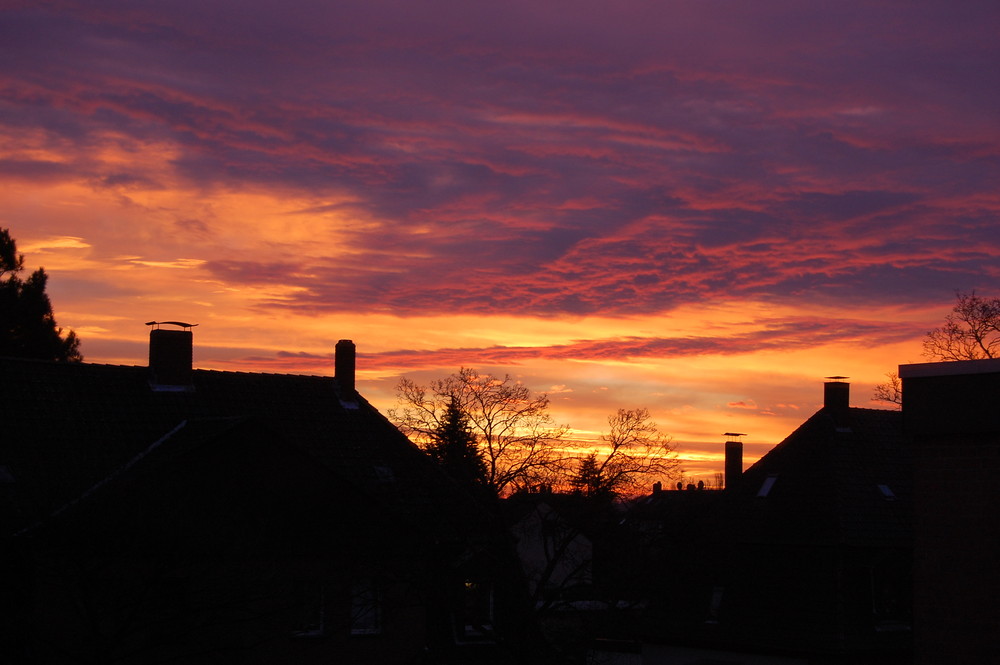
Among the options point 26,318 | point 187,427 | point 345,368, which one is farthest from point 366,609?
point 26,318

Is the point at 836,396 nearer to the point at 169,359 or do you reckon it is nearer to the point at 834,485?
the point at 834,485

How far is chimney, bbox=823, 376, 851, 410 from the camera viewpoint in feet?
124

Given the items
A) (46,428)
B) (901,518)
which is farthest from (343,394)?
(901,518)

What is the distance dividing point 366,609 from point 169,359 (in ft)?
31.3

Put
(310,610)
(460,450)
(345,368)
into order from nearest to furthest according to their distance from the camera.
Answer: (310,610) < (460,450) < (345,368)

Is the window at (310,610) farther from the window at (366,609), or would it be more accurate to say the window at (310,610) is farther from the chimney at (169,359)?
the chimney at (169,359)

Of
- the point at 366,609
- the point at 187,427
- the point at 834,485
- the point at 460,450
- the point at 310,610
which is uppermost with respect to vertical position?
the point at 187,427

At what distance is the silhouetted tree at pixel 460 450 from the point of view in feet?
86.7

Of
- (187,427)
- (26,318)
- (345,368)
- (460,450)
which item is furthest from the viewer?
(26,318)

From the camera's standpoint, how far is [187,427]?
90.9ft

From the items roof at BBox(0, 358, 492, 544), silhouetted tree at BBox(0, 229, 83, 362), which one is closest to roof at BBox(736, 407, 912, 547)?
roof at BBox(0, 358, 492, 544)

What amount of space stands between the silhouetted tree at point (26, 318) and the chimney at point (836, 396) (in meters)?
30.9

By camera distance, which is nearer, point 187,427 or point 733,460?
point 187,427

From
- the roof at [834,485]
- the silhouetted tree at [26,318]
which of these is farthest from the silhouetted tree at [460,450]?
the silhouetted tree at [26,318]
